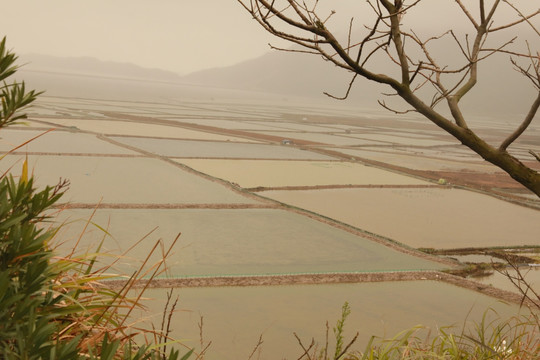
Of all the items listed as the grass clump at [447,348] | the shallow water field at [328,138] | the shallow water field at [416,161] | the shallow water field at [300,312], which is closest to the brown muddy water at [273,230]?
the shallow water field at [300,312]

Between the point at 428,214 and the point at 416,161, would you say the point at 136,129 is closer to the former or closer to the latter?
the point at 416,161

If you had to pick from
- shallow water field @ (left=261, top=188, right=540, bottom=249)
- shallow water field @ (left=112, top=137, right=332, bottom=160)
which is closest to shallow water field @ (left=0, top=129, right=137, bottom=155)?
shallow water field @ (left=112, top=137, right=332, bottom=160)

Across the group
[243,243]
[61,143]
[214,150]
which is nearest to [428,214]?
[243,243]

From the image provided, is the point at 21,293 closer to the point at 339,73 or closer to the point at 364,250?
the point at 364,250

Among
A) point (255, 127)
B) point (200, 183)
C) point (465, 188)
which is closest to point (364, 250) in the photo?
point (200, 183)

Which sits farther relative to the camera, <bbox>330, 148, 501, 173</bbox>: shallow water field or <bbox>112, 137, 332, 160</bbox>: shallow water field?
<bbox>330, 148, 501, 173</bbox>: shallow water field

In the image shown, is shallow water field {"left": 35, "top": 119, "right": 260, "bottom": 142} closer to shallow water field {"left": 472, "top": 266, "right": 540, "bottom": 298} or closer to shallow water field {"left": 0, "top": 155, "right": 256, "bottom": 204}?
shallow water field {"left": 0, "top": 155, "right": 256, "bottom": 204}

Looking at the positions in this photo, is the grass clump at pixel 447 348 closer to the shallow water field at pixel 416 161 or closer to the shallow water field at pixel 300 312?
the shallow water field at pixel 300 312
